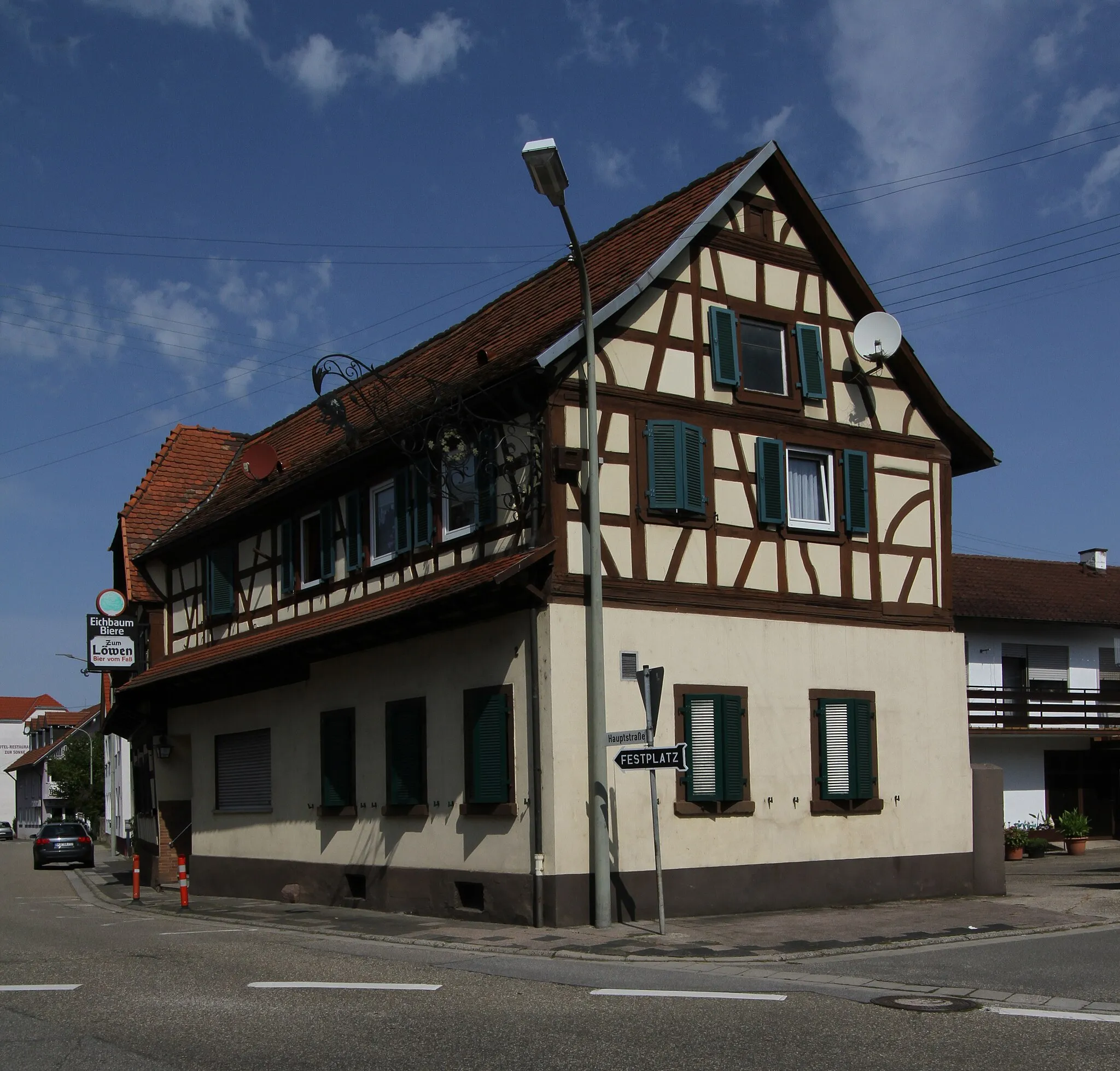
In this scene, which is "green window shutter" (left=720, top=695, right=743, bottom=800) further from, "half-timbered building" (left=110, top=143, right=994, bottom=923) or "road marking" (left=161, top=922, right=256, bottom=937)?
"road marking" (left=161, top=922, right=256, bottom=937)

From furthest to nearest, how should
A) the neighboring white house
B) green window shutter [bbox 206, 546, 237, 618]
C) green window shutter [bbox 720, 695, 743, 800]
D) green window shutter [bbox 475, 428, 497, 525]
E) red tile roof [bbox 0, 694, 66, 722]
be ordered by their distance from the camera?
1. red tile roof [bbox 0, 694, 66, 722]
2. the neighboring white house
3. green window shutter [bbox 206, 546, 237, 618]
4. green window shutter [bbox 475, 428, 497, 525]
5. green window shutter [bbox 720, 695, 743, 800]

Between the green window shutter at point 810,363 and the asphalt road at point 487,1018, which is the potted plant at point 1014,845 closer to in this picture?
the green window shutter at point 810,363

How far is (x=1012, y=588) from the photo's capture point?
37906mm

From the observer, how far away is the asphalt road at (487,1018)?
8.38 m

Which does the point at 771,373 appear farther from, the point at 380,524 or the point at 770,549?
the point at 380,524

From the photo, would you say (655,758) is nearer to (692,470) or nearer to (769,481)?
(692,470)

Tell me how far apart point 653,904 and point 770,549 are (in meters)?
5.01

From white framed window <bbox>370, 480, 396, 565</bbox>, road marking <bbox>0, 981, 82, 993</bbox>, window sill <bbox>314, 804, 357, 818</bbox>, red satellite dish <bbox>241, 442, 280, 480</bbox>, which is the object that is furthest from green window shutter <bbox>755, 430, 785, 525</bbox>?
road marking <bbox>0, 981, 82, 993</bbox>

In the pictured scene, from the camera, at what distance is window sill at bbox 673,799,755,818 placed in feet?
58.7

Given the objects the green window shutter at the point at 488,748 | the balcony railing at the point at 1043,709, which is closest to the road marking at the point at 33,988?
the green window shutter at the point at 488,748

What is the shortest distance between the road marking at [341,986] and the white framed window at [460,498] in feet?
26.3

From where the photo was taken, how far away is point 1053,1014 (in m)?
9.77

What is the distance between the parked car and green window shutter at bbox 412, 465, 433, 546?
28618 millimetres

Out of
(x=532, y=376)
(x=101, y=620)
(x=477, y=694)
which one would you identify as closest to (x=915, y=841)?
(x=477, y=694)
